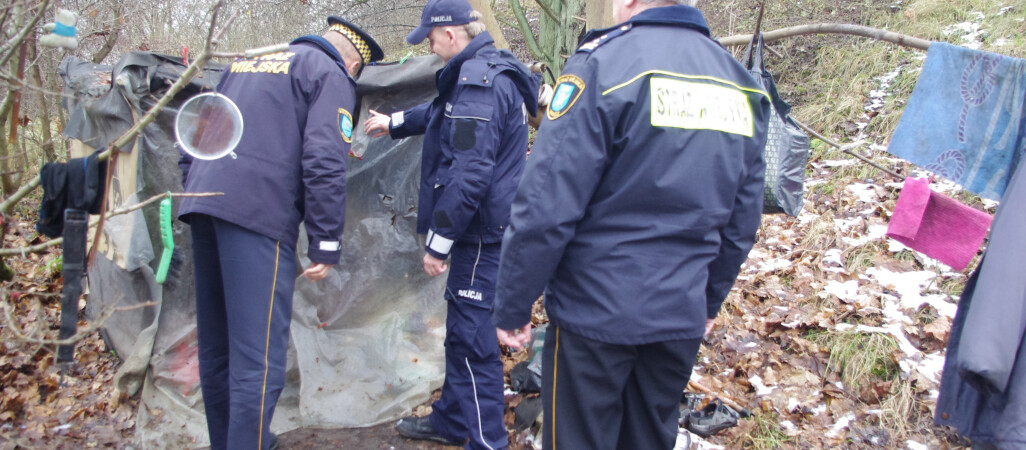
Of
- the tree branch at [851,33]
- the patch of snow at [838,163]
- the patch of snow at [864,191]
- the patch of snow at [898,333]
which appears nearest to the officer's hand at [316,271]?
the tree branch at [851,33]

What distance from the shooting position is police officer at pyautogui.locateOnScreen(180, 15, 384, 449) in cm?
259

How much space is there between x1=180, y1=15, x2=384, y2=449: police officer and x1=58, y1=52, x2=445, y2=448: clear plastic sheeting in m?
0.90

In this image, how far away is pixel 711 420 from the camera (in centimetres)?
341

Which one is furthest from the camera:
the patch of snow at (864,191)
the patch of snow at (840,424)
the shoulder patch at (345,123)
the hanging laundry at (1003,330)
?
the patch of snow at (864,191)

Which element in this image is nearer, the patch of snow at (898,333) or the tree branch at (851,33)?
the tree branch at (851,33)

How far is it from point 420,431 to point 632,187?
7.11 ft

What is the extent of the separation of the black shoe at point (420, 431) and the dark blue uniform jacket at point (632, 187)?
66.3 inches

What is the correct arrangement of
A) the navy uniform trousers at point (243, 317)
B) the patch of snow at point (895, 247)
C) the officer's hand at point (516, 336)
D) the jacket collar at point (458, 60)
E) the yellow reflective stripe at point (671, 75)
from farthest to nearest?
1. the patch of snow at point (895, 247)
2. the jacket collar at point (458, 60)
3. the navy uniform trousers at point (243, 317)
4. the officer's hand at point (516, 336)
5. the yellow reflective stripe at point (671, 75)

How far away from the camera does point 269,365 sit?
273 cm

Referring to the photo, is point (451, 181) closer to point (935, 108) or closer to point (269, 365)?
point (269, 365)

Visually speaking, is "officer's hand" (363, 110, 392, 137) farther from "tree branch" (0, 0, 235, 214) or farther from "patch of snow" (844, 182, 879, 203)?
"patch of snow" (844, 182, 879, 203)

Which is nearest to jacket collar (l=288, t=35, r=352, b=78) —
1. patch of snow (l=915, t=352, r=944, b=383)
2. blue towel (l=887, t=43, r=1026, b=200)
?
blue towel (l=887, t=43, r=1026, b=200)

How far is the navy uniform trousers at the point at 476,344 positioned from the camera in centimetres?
311

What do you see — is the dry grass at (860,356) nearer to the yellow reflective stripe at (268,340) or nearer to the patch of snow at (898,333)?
the patch of snow at (898,333)
